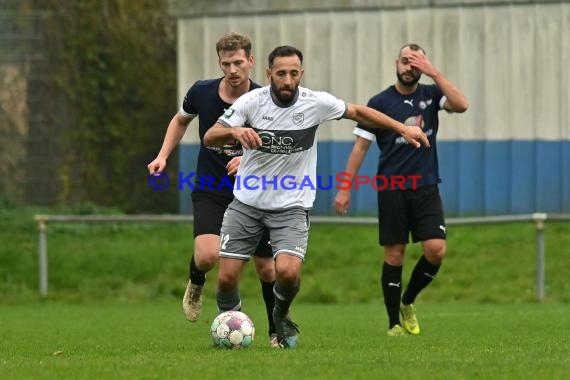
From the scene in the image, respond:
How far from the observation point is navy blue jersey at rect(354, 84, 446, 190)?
1105 centimetres

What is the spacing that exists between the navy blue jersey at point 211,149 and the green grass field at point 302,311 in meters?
1.15

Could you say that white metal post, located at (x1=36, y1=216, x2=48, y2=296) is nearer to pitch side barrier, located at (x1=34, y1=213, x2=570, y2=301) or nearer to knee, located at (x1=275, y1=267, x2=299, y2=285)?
pitch side barrier, located at (x1=34, y1=213, x2=570, y2=301)

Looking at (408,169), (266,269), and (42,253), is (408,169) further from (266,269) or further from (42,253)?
(42,253)

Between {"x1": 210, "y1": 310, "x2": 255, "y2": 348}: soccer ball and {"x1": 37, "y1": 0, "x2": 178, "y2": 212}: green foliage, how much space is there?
455 inches

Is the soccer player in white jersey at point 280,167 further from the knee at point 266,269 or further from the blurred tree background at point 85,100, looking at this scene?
the blurred tree background at point 85,100

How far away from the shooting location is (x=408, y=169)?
36.3 ft

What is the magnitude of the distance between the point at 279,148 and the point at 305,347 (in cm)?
135

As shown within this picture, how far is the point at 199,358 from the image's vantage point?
8.22 m

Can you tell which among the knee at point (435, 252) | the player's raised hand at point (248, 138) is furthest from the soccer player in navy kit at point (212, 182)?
the knee at point (435, 252)

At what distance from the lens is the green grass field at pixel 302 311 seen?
7.62m

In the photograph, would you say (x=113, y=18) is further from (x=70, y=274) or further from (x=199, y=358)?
(x=199, y=358)

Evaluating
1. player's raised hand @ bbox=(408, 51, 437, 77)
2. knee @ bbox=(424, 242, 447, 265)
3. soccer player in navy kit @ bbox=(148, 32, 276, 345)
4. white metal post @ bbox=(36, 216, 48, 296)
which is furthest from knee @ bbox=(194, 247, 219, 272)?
white metal post @ bbox=(36, 216, 48, 296)

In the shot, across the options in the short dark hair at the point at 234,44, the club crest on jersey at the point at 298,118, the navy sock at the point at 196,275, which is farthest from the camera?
the navy sock at the point at 196,275

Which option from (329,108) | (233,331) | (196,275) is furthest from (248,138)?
(196,275)
